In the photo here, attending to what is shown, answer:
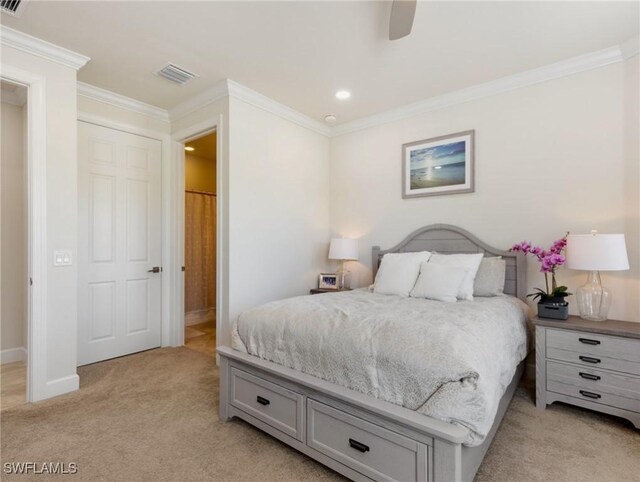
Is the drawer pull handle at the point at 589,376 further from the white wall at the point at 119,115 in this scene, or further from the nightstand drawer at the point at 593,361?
the white wall at the point at 119,115

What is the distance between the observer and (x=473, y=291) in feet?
A: 9.36

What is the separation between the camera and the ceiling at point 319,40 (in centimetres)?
221

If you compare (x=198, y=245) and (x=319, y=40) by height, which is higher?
(x=319, y=40)

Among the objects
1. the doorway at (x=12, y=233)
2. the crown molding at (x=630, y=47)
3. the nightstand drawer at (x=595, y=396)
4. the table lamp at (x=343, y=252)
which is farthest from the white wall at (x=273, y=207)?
the crown molding at (x=630, y=47)

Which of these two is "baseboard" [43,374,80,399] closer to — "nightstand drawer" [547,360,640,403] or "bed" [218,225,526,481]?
"bed" [218,225,526,481]

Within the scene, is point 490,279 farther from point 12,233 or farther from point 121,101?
point 12,233

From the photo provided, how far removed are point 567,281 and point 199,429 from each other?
3.05 m

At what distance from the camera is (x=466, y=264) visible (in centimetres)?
283

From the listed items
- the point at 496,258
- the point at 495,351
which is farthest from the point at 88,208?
the point at 496,258

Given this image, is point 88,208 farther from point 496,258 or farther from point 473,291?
point 496,258

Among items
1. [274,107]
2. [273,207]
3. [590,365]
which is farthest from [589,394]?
[274,107]

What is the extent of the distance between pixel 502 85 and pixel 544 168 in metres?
0.88

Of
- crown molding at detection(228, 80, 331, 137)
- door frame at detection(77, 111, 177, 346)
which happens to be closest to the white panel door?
door frame at detection(77, 111, 177, 346)

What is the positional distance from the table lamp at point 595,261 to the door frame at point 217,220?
2.82 metres
